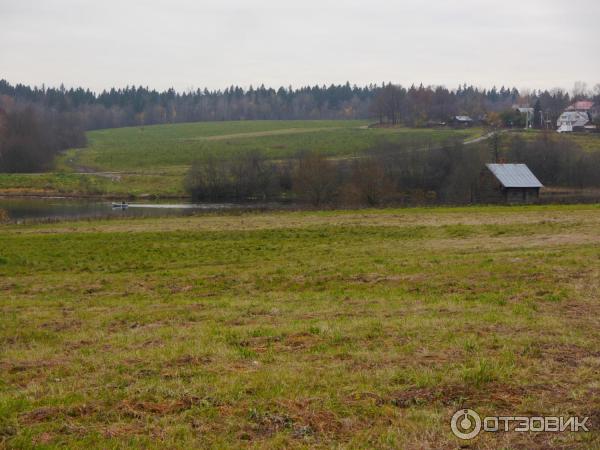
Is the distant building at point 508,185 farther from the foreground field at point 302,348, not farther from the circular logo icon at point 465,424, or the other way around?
the circular logo icon at point 465,424

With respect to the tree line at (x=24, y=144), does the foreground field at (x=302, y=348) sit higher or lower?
lower

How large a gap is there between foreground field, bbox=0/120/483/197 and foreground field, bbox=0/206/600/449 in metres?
55.7

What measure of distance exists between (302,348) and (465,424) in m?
3.53

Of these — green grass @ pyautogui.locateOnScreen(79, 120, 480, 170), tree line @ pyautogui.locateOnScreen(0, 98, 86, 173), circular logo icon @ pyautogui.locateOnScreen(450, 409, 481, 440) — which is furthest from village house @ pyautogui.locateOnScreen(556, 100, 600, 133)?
circular logo icon @ pyautogui.locateOnScreen(450, 409, 481, 440)

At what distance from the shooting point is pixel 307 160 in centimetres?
5966

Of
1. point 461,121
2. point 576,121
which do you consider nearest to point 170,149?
point 461,121

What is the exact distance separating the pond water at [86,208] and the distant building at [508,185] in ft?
67.1

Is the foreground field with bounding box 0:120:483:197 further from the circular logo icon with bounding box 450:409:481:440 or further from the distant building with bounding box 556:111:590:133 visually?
the circular logo icon with bounding box 450:409:481:440

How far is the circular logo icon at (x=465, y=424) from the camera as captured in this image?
6.39 m

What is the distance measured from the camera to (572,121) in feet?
440

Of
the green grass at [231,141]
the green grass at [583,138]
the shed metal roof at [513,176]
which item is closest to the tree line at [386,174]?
the shed metal roof at [513,176]

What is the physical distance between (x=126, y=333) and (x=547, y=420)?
7.53m

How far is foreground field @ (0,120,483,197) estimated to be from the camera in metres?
76.8

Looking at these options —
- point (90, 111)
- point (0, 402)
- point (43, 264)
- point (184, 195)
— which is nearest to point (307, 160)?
point (184, 195)
